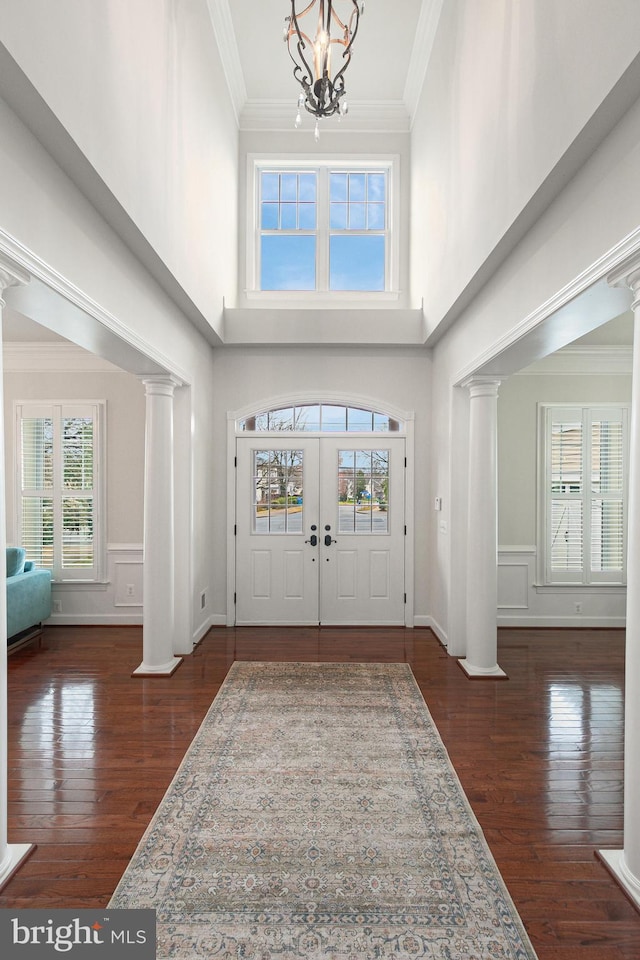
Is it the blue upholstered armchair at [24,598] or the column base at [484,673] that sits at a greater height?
the blue upholstered armchair at [24,598]

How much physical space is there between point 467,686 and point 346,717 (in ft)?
3.71

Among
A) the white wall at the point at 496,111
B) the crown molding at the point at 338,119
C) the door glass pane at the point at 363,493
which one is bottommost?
the door glass pane at the point at 363,493

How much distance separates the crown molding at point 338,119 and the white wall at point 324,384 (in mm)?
2567

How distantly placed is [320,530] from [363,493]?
2.07 ft

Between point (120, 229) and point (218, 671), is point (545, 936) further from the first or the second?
point (120, 229)

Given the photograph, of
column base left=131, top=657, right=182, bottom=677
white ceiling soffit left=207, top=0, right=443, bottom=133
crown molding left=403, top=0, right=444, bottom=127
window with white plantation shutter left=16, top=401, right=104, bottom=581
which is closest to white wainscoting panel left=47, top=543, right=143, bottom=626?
window with white plantation shutter left=16, top=401, right=104, bottom=581

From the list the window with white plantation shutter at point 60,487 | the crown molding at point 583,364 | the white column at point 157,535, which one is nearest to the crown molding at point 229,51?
the white column at point 157,535

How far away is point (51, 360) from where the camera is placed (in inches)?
239

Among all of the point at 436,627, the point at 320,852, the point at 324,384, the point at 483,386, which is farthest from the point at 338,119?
the point at 320,852

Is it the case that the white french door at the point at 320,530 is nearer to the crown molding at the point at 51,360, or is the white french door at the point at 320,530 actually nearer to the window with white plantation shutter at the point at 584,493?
the window with white plantation shutter at the point at 584,493

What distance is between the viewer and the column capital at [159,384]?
14.9 ft

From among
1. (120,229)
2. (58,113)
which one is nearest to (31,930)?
(58,113)

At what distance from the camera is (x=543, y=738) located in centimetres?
351

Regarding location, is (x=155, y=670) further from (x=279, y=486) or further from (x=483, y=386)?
(x=483, y=386)
